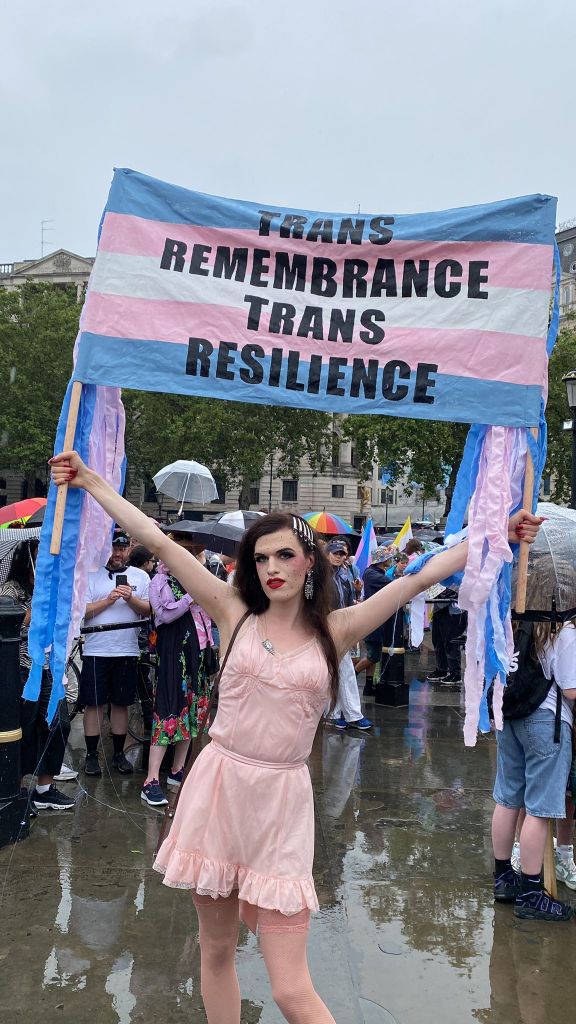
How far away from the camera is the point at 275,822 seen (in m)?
2.65

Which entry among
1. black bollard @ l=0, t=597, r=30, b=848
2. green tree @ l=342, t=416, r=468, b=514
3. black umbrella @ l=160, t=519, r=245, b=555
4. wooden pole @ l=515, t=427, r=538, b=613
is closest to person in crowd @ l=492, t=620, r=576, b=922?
wooden pole @ l=515, t=427, r=538, b=613

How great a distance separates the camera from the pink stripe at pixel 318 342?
3758mm

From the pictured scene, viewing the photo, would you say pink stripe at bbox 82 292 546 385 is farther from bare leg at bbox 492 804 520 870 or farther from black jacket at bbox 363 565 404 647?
black jacket at bbox 363 565 404 647

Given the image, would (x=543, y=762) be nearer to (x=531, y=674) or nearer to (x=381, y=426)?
(x=531, y=674)

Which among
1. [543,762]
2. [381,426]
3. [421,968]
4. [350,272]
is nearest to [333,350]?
[350,272]

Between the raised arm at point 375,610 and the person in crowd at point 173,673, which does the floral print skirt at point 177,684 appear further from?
the raised arm at point 375,610

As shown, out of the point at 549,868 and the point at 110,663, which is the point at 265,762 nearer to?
the point at 549,868

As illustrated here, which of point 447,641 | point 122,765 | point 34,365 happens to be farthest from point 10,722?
point 34,365

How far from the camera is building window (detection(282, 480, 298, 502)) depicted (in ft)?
200

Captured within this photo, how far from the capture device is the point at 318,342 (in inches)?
150

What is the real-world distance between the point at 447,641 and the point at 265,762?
8.88 m

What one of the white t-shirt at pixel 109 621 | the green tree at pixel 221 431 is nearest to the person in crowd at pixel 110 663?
the white t-shirt at pixel 109 621

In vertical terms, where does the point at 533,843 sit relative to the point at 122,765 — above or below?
above

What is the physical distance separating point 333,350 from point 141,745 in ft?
15.7
